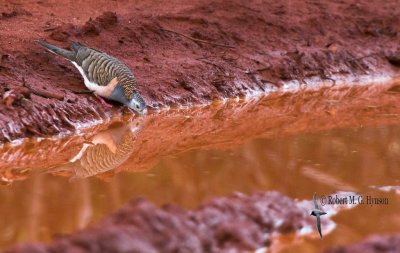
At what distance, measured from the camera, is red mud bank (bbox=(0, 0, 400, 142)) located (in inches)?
325

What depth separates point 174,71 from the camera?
967 centimetres

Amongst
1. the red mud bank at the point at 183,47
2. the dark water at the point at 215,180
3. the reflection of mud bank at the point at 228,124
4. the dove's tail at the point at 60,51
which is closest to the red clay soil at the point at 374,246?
the dark water at the point at 215,180

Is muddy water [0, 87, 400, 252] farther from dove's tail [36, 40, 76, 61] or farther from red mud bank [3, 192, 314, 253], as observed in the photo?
dove's tail [36, 40, 76, 61]

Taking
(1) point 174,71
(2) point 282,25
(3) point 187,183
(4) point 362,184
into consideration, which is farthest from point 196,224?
(2) point 282,25

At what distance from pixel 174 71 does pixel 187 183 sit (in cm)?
351

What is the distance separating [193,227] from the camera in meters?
4.75

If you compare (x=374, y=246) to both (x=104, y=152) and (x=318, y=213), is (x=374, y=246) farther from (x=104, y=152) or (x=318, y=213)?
(x=104, y=152)

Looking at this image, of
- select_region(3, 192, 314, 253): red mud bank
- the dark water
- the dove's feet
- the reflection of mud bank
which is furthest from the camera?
the dove's feet

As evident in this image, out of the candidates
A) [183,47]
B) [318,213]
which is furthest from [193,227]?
[183,47]

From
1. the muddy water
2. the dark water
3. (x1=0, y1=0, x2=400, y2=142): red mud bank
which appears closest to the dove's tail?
(x1=0, y1=0, x2=400, y2=142): red mud bank

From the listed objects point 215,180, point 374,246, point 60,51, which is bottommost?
point 215,180

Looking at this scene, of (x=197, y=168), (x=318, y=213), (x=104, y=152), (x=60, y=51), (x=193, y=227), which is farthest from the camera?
(x=60, y=51)

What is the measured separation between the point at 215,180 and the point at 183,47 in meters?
4.16

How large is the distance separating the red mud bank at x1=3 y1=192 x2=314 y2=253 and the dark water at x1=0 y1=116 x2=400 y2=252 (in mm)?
181
